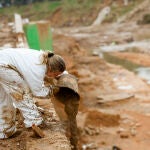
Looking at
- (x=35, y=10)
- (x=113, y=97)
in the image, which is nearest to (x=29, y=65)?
(x=113, y=97)

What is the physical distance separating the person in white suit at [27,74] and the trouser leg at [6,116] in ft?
0.47

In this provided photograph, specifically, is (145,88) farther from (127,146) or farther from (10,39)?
(127,146)

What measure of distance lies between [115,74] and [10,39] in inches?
221

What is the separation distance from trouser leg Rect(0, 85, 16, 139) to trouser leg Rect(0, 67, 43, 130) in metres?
0.21

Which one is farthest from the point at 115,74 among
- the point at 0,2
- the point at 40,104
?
the point at 0,2

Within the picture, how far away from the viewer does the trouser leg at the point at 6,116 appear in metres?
5.33

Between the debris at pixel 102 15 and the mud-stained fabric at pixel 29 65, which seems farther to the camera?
the debris at pixel 102 15

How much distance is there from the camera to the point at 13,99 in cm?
512

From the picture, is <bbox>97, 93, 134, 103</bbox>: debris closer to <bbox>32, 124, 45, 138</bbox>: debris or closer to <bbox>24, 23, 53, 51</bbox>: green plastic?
<bbox>24, 23, 53, 51</bbox>: green plastic

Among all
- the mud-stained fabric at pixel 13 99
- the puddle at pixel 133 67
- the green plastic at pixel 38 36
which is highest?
the mud-stained fabric at pixel 13 99

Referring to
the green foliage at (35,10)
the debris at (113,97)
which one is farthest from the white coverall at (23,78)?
the green foliage at (35,10)

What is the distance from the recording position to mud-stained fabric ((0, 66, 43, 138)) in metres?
4.98

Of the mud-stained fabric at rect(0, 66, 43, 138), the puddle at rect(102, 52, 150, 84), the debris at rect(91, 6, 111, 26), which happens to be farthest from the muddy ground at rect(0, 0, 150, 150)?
the debris at rect(91, 6, 111, 26)

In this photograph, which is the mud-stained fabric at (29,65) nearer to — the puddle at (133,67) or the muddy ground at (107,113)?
the muddy ground at (107,113)
